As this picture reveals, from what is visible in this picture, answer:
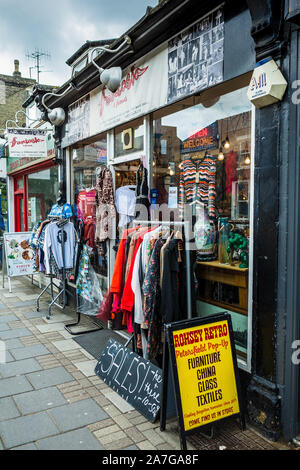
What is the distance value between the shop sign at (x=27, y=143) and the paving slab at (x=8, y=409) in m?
5.81

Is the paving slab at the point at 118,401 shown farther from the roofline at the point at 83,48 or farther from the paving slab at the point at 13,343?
the roofline at the point at 83,48

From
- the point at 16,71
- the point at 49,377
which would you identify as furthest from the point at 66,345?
the point at 16,71

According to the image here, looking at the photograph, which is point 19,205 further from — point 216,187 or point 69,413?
point 69,413

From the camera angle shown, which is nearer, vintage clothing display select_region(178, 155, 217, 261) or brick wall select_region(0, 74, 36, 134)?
vintage clothing display select_region(178, 155, 217, 261)

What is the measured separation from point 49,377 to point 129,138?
328cm

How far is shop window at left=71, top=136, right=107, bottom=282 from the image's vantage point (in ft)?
20.3

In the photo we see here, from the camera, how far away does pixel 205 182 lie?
4.25m

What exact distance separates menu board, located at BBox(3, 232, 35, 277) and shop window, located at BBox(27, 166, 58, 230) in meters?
1.50

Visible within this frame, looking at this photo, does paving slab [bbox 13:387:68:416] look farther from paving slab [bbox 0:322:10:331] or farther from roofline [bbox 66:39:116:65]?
roofline [bbox 66:39:116:65]

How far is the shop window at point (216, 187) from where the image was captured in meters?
3.72

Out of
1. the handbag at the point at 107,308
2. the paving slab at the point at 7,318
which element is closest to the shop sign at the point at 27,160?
the paving slab at the point at 7,318

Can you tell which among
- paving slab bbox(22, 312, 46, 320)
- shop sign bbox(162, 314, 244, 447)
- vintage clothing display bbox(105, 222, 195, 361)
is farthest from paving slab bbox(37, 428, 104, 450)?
paving slab bbox(22, 312, 46, 320)

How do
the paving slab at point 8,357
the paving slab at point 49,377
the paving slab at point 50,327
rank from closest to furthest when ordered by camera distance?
the paving slab at point 49,377 < the paving slab at point 8,357 < the paving slab at point 50,327

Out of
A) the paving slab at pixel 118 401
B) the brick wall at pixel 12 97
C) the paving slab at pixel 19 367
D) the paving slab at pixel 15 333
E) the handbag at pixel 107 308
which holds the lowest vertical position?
the paving slab at pixel 118 401
